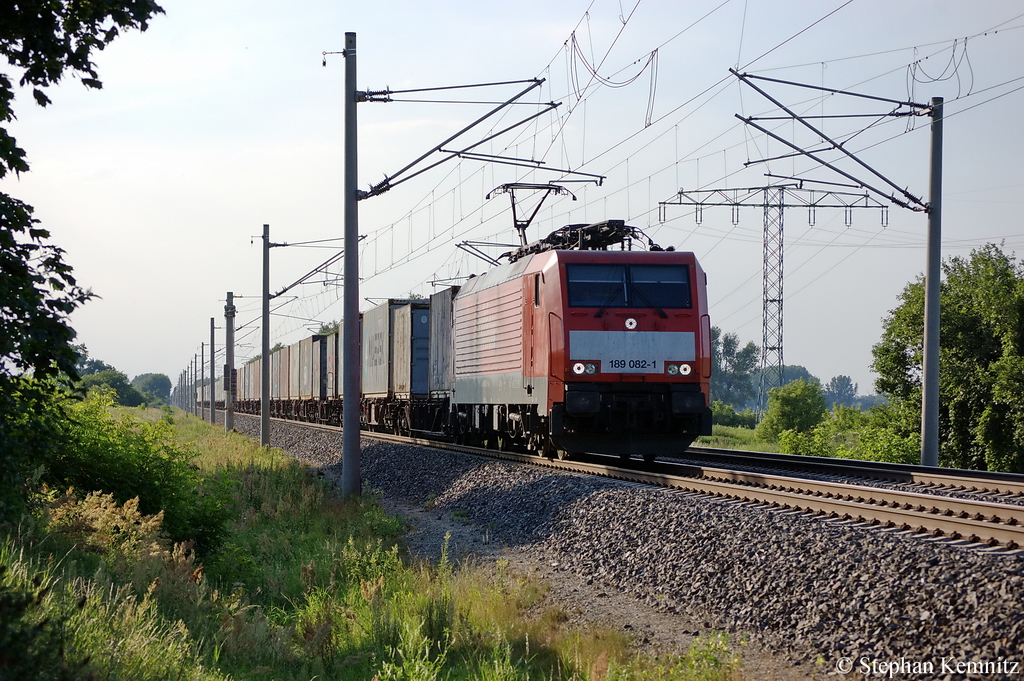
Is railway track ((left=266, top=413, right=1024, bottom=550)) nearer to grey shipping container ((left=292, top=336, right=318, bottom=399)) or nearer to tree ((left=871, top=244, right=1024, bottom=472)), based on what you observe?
tree ((left=871, top=244, right=1024, bottom=472))

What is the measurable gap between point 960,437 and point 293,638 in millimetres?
22213

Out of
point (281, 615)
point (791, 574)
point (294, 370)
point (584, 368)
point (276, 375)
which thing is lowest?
point (281, 615)

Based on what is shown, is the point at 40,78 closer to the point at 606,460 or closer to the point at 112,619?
the point at 112,619

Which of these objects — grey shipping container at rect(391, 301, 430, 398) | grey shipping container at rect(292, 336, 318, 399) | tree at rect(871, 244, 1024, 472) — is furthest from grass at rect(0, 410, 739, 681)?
grey shipping container at rect(292, 336, 318, 399)

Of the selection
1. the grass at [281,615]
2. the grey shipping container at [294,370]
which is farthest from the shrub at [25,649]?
the grey shipping container at [294,370]

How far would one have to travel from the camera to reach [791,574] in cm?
776

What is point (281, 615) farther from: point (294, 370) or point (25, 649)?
point (294, 370)

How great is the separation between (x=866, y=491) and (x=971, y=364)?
17626 mm

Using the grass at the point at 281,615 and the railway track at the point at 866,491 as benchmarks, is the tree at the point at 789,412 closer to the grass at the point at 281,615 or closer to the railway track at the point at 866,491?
the railway track at the point at 866,491

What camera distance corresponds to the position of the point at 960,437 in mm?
25844

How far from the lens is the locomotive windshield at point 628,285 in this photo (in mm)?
15398

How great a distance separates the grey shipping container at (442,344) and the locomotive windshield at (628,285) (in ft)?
23.8

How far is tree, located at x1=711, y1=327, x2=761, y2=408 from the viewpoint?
149 m

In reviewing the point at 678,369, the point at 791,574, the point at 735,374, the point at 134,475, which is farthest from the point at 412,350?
the point at 735,374
